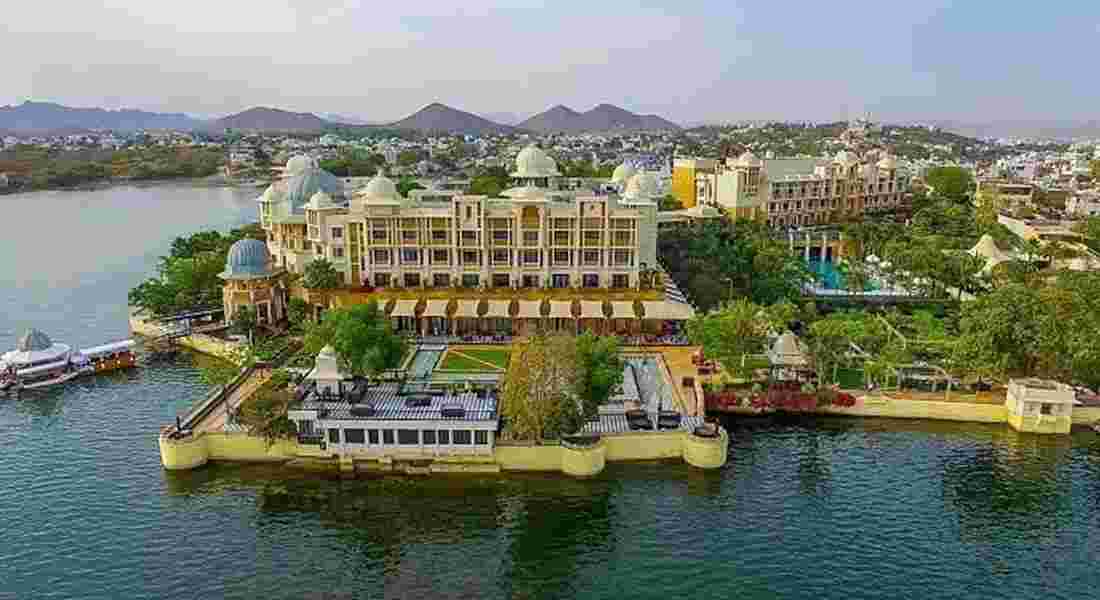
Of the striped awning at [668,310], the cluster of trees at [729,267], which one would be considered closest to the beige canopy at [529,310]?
the striped awning at [668,310]

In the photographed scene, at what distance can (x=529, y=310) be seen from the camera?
64812 mm

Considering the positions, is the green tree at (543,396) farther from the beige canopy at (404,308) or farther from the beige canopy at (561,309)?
the beige canopy at (404,308)

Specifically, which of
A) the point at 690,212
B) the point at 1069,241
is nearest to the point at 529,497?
the point at 690,212

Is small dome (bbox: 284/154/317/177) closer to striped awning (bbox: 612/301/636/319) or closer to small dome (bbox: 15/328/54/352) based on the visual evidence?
small dome (bbox: 15/328/54/352)

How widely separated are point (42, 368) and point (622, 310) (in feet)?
138

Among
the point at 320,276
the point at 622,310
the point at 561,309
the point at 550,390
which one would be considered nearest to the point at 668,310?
the point at 622,310

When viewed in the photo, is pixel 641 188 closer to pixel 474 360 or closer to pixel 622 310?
pixel 622 310

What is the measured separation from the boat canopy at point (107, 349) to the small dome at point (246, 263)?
878cm

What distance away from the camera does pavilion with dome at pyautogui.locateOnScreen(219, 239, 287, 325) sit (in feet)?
220

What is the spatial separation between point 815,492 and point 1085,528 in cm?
1216

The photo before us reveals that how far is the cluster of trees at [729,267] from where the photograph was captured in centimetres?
7125

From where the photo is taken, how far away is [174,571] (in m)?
35.2

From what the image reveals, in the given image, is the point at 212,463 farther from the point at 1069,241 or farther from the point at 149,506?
the point at 1069,241

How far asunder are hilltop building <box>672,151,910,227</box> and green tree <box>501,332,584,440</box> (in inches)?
2772
